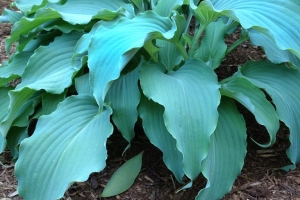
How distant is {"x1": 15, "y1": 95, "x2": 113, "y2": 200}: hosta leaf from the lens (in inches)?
80.4

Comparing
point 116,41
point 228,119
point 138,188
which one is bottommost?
point 138,188

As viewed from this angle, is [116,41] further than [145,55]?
No

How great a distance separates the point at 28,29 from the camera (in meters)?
2.83

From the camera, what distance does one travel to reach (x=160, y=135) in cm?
225

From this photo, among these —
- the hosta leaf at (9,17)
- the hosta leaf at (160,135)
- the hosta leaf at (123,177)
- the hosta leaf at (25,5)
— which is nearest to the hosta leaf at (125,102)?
the hosta leaf at (160,135)

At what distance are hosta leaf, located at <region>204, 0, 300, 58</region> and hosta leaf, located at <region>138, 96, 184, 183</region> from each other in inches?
24.8

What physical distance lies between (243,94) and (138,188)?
0.77m

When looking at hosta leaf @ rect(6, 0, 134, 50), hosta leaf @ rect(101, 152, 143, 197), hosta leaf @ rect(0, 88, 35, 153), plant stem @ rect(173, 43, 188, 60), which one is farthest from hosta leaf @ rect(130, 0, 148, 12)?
hosta leaf @ rect(101, 152, 143, 197)

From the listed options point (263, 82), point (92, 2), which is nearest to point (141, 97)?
point (263, 82)

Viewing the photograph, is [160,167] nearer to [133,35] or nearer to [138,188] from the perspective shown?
[138,188]

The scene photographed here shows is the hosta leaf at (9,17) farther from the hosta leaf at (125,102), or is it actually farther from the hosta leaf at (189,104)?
the hosta leaf at (189,104)

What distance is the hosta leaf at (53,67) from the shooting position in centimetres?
246

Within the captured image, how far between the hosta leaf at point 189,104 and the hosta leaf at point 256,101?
0.44 feet

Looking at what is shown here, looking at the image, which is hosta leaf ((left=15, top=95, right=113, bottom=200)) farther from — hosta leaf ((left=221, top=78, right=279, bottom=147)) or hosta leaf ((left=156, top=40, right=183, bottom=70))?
hosta leaf ((left=221, top=78, right=279, bottom=147))
